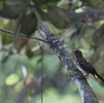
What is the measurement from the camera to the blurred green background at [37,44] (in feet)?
2.41

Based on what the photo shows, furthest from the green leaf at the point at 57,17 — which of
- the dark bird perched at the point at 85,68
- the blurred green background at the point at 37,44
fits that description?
the dark bird perched at the point at 85,68

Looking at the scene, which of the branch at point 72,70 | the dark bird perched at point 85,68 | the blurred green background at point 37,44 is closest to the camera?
the blurred green background at point 37,44

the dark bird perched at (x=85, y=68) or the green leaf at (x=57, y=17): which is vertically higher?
the green leaf at (x=57, y=17)

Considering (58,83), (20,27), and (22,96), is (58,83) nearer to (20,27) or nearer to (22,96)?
(22,96)

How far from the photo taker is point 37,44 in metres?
2.48

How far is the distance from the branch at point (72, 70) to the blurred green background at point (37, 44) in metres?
0.07

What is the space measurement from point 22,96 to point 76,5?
3617mm

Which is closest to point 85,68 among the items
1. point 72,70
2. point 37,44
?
point 72,70

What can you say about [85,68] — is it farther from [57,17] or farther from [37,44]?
[37,44]

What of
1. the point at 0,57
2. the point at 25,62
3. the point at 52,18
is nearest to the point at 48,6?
the point at 52,18

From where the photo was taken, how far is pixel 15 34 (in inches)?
28.6

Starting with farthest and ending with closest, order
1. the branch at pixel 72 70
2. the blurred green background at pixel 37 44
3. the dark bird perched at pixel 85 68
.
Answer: the dark bird perched at pixel 85 68, the branch at pixel 72 70, the blurred green background at pixel 37 44

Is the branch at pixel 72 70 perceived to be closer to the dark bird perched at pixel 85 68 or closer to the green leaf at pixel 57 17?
the dark bird perched at pixel 85 68

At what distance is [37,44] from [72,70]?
3.92 feet
